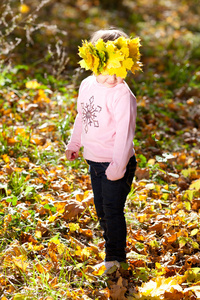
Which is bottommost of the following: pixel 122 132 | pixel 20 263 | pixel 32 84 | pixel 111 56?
pixel 20 263

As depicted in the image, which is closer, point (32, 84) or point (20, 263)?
point (20, 263)

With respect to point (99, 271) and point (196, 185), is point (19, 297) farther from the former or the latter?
point (196, 185)

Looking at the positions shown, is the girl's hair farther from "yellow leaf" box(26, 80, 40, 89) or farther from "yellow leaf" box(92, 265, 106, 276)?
"yellow leaf" box(26, 80, 40, 89)

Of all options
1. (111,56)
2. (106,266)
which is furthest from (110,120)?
(106,266)

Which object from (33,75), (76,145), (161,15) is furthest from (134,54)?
(161,15)

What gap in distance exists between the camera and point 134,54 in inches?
89.0

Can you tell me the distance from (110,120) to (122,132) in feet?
0.46

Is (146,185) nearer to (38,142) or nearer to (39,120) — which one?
(38,142)

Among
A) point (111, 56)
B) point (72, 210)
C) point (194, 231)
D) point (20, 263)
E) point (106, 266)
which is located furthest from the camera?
point (72, 210)

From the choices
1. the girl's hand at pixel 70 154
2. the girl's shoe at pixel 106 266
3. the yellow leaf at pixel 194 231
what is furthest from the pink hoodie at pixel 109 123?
the yellow leaf at pixel 194 231

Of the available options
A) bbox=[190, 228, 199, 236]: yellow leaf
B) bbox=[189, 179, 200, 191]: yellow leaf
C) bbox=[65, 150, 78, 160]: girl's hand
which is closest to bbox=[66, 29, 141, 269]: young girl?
bbox=[65, 150, 78, 160]: girl's hand

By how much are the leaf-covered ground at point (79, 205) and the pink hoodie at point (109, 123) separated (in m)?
0.77

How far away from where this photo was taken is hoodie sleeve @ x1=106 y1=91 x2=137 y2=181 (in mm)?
2186

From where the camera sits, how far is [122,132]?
2205 millimetres
